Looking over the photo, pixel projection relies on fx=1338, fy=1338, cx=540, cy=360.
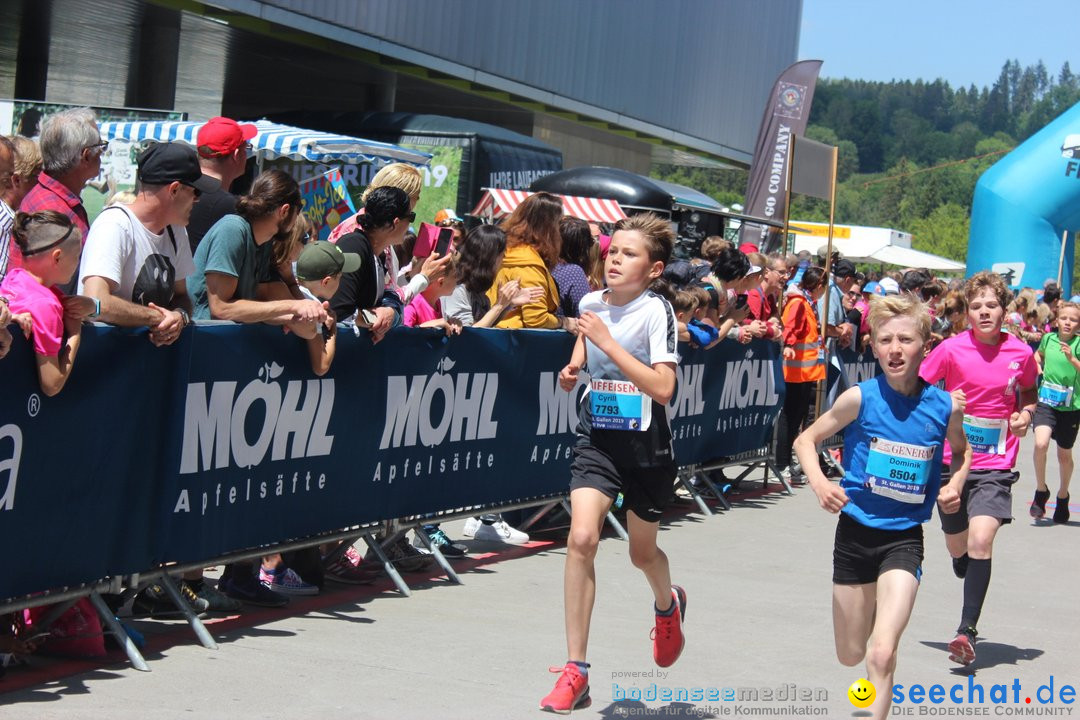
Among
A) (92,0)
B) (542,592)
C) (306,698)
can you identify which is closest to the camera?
(306,698)

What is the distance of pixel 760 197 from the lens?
27.4 meters

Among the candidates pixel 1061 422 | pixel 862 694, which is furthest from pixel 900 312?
pixel 1061 422

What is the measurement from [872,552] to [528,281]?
12.3 feet

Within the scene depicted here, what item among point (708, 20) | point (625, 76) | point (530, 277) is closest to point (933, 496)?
point (530, 277)

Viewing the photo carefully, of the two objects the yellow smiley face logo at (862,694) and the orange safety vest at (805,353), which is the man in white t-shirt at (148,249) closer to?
the yellow smiley face logo at (862,694)

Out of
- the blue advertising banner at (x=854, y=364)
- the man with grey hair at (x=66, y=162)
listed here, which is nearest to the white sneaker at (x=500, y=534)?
the man with grey hair at (x=66, y=162)

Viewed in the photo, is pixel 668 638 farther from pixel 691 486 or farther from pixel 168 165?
pixel 691 486

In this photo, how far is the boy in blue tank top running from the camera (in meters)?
5.17

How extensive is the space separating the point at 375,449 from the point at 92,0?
459 inches

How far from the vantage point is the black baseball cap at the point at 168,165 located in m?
5.57

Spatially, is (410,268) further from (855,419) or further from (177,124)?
(177,124)

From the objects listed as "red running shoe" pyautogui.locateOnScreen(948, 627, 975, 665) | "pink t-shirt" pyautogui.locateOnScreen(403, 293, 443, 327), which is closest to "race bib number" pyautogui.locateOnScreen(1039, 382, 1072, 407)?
"red running shoe" pyautogui.locateOnScreen(948, 627, 975, 665)

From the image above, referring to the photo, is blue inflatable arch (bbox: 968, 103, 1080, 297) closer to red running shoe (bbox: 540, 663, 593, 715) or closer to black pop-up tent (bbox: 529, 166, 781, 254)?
black pop-up tent (bbox: 529, 166, 781, 254)

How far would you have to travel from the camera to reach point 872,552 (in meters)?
5.16
